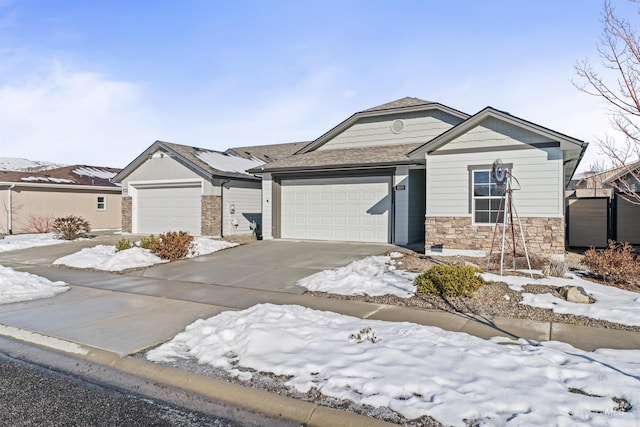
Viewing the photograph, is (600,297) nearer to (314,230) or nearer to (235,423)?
(235,423)

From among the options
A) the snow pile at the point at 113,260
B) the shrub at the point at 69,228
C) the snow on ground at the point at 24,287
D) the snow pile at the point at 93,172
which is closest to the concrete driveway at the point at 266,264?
the snow pile at the point at 113,260

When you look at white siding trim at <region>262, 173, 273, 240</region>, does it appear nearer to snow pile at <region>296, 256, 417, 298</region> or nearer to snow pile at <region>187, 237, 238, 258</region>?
snow pile at <region>187, 237, 238, 258</region>

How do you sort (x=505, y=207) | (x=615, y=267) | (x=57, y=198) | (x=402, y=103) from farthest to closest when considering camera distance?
(x=57, y=198), (x=402, y=103), (x=505, y=207), (x=615, y=267)

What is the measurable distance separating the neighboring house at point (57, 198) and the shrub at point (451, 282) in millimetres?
24423

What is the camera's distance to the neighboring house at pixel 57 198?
23797 millimetres

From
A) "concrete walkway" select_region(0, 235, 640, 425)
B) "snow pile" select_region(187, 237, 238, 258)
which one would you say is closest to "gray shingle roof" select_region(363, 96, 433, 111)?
"concrete walkway" select_region(0, 235, 640, 425)

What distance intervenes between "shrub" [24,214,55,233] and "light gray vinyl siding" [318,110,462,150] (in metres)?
17.3

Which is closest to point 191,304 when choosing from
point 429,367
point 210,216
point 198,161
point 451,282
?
point 451,282

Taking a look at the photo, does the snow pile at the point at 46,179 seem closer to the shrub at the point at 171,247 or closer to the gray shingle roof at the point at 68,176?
the gray shingle roof at the point at 68,176

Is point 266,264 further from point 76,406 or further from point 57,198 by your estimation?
point 57,198

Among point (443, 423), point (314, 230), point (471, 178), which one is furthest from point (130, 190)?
point (443, 423)

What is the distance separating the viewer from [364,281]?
9266 millimetres

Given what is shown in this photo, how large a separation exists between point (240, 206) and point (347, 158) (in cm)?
668

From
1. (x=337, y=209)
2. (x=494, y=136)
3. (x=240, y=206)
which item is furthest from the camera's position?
(x=240, y=206)
